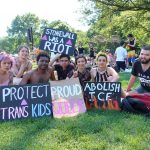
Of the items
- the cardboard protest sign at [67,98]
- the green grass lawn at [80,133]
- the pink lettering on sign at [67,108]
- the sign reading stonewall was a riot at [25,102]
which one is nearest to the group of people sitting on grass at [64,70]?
the cardboard protest sign at [67,98]

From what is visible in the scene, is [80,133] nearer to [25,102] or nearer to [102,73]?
[25,102]

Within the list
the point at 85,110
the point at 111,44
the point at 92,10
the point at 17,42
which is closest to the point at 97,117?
the point at 85,110

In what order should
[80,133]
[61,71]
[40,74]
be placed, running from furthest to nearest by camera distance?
[61,71]
[40,74]
[80,133]

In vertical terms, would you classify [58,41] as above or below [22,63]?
above

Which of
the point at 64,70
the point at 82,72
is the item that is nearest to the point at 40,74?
the point at 82,72

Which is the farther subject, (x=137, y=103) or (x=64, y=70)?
(x=64, y=70)

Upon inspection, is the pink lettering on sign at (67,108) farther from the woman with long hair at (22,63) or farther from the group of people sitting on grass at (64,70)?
the woman with long hair at (22,63)

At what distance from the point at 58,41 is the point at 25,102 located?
223 cm

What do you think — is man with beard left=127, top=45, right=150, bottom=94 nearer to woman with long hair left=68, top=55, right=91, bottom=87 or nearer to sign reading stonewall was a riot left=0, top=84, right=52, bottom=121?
woman with long hair left=68, top=55, right=91, bottom=87

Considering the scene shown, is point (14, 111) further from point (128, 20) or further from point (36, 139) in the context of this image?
point (128, 20)

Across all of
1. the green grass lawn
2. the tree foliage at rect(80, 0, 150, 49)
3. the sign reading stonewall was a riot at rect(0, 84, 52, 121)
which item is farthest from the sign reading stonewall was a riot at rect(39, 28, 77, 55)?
the tree foliage at rect(80, 0, 150, 49)

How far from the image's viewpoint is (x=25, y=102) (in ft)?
21.2

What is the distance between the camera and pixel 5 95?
21.0 ft

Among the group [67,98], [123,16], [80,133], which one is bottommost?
[80,133]
